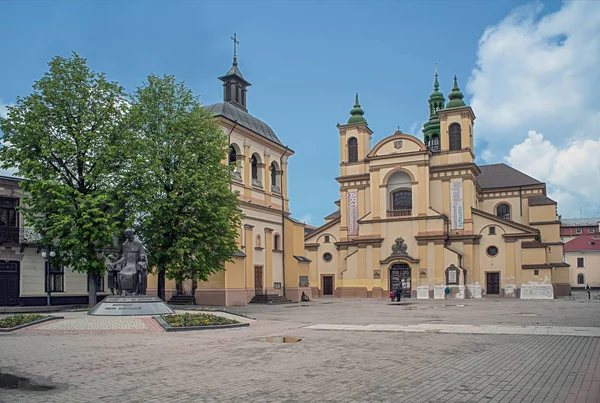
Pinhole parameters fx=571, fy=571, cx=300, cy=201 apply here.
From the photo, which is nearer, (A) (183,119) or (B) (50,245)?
(B) (50,245)

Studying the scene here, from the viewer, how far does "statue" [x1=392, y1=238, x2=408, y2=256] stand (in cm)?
5262

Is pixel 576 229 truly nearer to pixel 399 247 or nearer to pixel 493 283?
pixel 493 283

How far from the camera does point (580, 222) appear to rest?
119812mm

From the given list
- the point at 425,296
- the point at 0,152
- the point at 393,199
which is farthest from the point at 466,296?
the point at 0,152

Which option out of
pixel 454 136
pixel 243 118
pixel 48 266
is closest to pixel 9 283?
pixel 48 266

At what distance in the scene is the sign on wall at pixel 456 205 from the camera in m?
52.6

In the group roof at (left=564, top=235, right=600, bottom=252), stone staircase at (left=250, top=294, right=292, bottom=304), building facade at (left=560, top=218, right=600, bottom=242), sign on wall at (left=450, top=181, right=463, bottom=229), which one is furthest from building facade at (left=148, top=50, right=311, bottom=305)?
building facade at (left=560, top=218, right=600, bottom=242)

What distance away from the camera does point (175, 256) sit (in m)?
27.2

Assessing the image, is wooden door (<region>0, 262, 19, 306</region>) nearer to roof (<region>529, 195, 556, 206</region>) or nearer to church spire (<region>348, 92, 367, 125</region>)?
church spire (<region>348, 92, 367, 125</region>)

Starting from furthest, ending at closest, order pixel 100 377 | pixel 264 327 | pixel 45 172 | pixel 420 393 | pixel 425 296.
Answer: pixel 425 296, pixel 45 172, pixel 264 327, pixel 100 377, pixel 420 393

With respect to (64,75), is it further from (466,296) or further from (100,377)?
(466,296)

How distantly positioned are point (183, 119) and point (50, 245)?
28.8ft

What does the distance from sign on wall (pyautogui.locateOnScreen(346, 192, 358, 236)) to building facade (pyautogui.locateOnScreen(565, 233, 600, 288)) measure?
1813 inches

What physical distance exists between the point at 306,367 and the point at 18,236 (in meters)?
23.9
